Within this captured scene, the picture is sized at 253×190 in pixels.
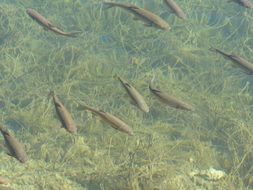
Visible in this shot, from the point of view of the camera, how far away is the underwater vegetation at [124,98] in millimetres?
5945

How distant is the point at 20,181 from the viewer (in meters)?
5.60

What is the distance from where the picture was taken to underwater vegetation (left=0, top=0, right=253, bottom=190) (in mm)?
5945

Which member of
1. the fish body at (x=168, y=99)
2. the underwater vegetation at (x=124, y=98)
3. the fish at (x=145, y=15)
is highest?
the fish at (x=145, y=15)

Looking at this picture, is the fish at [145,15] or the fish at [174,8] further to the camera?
the fish at [174,8]

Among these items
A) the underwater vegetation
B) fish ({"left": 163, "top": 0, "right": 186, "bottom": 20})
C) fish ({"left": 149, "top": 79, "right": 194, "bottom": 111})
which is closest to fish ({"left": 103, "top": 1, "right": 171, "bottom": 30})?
the underwater vegetation

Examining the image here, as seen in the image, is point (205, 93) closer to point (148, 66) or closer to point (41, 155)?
point (148, 66)

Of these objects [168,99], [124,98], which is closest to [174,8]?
[124,98]

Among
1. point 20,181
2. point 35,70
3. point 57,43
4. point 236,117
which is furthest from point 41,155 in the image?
point 57,43

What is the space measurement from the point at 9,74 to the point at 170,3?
3116 mm

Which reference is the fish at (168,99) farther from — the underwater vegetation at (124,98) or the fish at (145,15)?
the fish at (145,15)

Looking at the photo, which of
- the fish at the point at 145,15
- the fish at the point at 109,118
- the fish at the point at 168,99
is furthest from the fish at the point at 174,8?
the fish at the point at 109,118

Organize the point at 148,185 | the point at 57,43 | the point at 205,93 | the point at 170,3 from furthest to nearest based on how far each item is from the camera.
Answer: the point at 57,43
the point at 205,93
the point at 170,3
the point at 148,185

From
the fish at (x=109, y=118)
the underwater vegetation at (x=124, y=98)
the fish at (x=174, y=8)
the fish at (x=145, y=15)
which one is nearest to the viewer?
the fish at (x=109, y=118)

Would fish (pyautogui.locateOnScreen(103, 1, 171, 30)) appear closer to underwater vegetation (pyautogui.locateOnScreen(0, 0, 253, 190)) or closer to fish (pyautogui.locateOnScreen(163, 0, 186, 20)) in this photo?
underwater vegetation (pyautogui.locateOnScreen(0, 0, 253, 190))
